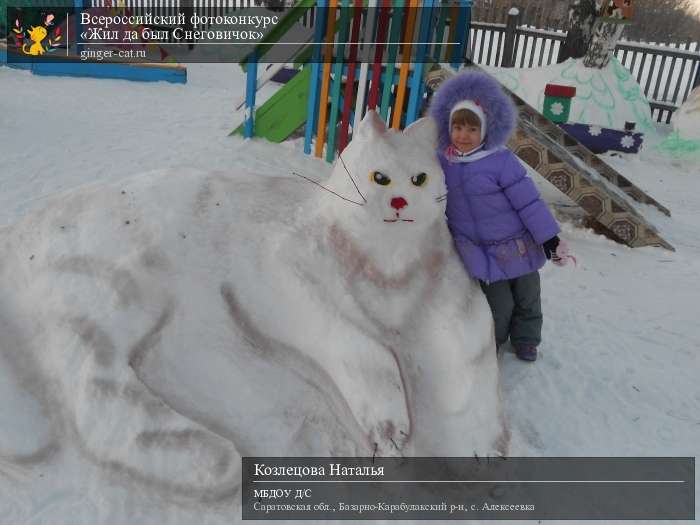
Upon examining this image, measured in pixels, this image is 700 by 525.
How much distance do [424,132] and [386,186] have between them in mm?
325

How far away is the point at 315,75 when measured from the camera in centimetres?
550

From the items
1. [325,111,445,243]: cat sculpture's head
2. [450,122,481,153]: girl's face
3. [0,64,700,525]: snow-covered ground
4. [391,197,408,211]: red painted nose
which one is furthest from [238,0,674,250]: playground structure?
[391,197,408,211]: red painted nose

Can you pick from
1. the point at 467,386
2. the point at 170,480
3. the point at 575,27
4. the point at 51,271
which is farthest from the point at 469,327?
the point at 575,27

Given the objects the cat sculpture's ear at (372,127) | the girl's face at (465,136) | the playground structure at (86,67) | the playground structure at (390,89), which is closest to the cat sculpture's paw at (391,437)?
the cat sculpture's ear at (372,127)

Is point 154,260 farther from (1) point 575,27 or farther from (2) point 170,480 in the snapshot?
(1) point 575,27

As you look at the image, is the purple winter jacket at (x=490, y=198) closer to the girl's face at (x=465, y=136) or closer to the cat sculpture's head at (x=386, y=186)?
the girl's face at (x=465, y=136)

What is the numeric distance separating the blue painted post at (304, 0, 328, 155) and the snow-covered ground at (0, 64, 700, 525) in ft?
0.83

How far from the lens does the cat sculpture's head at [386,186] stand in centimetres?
202

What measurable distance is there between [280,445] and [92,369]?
670 mm

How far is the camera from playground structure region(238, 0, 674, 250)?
190 inches

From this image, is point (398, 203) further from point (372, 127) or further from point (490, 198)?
point (490, 198)

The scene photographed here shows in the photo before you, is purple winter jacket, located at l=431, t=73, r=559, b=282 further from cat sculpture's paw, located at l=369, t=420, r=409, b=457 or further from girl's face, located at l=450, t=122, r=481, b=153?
cat sculpture's paw, located at l=369, t=420, r=409, b=457

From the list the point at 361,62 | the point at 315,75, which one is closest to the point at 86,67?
the point at 315,75
